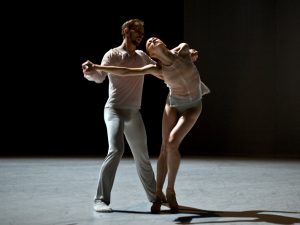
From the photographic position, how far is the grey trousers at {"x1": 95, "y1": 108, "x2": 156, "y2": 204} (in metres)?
3.96

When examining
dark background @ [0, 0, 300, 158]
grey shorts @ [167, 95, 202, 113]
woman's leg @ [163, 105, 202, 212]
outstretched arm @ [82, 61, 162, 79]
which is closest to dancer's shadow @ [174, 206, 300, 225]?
woman's leg @ [163, 105, 202, 212]

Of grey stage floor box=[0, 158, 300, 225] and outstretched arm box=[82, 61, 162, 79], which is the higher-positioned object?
outstretched arm box=[82, 61, 162, 79]

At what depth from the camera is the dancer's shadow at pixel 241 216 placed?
3.63m

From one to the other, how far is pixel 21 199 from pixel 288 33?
228 inches

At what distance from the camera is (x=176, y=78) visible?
399cm

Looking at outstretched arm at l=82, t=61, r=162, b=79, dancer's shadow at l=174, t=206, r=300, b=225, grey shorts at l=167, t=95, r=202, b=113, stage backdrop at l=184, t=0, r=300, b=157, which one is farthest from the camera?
stage backdrop at l=184, t=0, r=300, b=157

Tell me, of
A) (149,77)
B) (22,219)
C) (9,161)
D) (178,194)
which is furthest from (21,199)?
(149,77)

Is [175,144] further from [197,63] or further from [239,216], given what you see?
[197,63]

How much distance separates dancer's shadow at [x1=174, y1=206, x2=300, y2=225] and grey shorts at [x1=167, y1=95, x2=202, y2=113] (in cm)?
72

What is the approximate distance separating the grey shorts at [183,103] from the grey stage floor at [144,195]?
2.36ft

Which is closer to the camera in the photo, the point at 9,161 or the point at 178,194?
the point at 178,194

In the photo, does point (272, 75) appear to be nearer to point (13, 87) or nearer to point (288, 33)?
point (288, 33)

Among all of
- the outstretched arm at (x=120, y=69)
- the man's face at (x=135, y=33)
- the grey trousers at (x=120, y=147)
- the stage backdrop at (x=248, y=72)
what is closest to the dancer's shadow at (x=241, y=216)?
the grey trousers at (x=120, y=147)

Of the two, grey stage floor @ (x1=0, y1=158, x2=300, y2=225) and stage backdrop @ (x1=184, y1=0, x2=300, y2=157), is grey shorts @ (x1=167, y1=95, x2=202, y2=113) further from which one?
stage backdrop @ (x1=184, y1=0, x2=300, y2=157)
